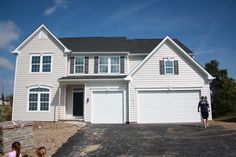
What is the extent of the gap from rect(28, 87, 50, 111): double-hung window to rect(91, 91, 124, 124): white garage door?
12.5 feet

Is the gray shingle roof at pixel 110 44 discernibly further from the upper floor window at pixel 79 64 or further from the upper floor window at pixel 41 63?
the upper floor window at pixel 41 63

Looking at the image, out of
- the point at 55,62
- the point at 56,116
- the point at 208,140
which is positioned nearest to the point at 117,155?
the point at 208,140

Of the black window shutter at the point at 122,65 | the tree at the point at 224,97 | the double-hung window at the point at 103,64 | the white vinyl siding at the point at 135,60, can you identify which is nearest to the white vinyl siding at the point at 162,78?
the black window shutter at the point at 122,65

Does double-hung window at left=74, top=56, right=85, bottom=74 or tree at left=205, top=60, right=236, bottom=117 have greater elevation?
double-hung window at left=74, top=56, right=85, bottom=74

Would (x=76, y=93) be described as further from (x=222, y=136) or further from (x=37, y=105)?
(x=222, y=136)

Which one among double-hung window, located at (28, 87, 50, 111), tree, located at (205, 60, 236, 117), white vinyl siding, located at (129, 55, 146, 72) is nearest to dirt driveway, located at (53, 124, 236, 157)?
double-hung window, located at (28, 87, 50, 111)

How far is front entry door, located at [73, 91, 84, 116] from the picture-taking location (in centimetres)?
2064

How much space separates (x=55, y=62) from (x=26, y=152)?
1136 cm

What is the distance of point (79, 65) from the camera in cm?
2178

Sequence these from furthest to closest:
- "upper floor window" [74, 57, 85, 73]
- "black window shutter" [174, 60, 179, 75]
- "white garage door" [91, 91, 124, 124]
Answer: "upper floor window" [74, 57, 85, 73] < "black window shutter" [174, 60, 179, 75] < "white garage door" [91, 91, 124, 124]

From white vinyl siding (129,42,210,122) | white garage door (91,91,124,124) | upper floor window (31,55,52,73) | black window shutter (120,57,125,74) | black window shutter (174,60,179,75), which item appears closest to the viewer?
white vinyl siding (129,42,210,122)

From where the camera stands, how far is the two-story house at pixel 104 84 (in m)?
19.2

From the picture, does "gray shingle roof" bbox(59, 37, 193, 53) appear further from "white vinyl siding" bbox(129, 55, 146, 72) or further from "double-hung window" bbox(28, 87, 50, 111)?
"double-hung window" bbox(28, 87, 50, 111)

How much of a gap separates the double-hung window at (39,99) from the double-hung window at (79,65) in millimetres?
3017
